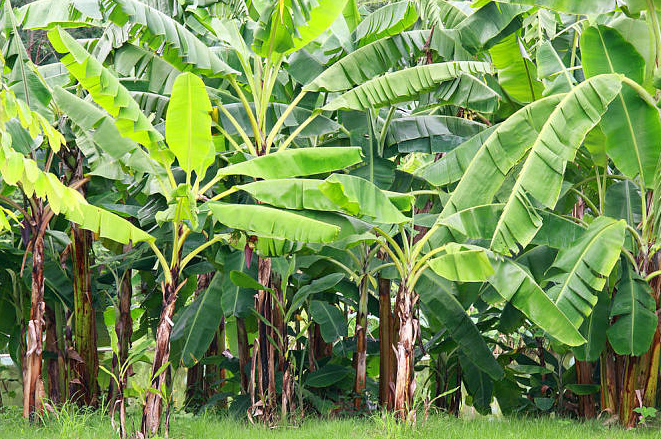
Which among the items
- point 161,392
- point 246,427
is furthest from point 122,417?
point 246,427

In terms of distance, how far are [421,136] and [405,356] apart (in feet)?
8.09

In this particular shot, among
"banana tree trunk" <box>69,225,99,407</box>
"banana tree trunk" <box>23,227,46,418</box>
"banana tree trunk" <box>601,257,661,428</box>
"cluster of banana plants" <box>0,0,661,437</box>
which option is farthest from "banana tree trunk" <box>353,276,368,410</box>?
"banana tree trunk" <box>23,227,46,418</box>

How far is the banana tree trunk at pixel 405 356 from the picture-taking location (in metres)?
5.88

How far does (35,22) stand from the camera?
6.33 m

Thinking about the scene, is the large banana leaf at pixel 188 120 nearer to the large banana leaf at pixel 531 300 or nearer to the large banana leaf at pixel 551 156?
the large banana leaf at pixel 551 156

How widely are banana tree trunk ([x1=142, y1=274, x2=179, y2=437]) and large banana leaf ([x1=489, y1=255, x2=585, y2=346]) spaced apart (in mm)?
2708

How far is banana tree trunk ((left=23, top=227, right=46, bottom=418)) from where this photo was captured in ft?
21.3

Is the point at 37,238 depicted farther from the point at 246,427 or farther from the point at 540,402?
the point at 540,402

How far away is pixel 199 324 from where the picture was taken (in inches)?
267

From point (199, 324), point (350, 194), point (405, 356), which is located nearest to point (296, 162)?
point (350, 194)

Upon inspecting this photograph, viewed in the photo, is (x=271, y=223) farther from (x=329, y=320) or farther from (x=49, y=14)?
(x=49, y=14)

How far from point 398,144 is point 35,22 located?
3.78 metres

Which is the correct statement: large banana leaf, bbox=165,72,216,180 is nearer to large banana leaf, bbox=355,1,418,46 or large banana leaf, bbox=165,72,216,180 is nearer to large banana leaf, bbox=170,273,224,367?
large banana leaf, bbox=170,273,224,367

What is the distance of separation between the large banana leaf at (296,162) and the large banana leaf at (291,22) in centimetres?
110
